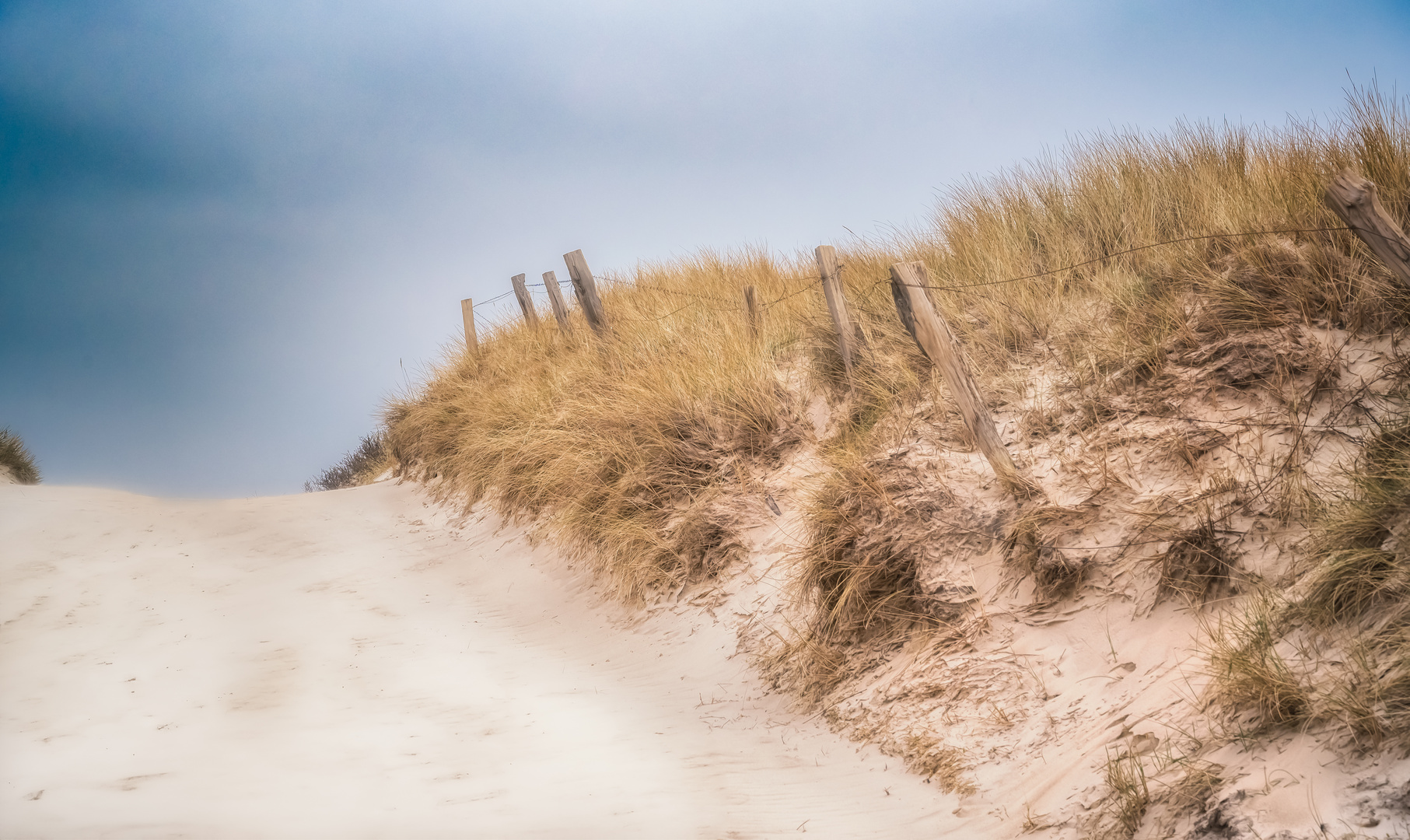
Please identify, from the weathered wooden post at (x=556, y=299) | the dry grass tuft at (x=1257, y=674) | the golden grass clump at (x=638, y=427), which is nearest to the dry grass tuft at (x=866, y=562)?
the golden grass clump at (x=638, y=427)

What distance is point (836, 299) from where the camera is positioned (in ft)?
21.3

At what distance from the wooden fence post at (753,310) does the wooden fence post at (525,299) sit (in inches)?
197

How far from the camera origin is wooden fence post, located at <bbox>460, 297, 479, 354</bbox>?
12.9 metres

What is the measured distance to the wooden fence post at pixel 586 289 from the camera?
33.6 ft

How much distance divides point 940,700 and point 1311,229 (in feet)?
11.7

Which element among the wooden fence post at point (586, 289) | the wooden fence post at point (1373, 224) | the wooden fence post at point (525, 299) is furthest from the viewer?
the wooden fence post at point (525, 299)

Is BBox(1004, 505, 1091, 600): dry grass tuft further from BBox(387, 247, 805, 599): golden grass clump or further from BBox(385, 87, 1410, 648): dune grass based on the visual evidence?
BBox(387, 247, 805, 599): golden grass clump

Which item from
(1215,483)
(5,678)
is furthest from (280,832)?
(1215,483)

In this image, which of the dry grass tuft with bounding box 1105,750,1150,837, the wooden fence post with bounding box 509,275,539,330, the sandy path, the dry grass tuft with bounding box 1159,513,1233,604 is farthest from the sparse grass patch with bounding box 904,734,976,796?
the wooden fence post with bounding box 509,275,539,330

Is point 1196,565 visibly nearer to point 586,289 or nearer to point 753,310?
point 753,310

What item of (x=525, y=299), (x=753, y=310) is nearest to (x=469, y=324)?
(x=525, y=299)

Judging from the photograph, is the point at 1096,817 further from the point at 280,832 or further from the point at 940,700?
the point at 280,832

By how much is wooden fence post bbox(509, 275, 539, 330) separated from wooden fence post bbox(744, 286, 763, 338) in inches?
197

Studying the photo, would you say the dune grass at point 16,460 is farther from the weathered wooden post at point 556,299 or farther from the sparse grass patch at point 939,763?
the sparse grass patch at point 939,763
